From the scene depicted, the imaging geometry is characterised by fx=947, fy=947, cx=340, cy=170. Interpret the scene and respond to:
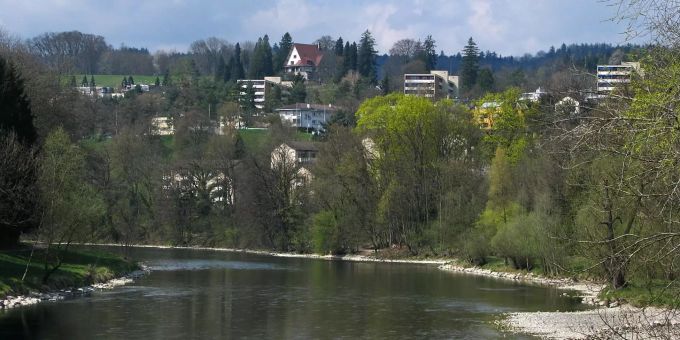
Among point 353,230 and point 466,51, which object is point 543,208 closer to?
point 353,230

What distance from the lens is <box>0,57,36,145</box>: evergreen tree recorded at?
49.2 metres

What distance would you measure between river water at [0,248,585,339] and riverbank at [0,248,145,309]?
1.25 m

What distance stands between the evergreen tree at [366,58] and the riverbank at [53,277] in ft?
438

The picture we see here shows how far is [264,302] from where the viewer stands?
44.8 meters

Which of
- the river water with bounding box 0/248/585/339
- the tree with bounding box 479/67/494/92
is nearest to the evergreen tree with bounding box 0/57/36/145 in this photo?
the river water with bounding box 0/248/585/339

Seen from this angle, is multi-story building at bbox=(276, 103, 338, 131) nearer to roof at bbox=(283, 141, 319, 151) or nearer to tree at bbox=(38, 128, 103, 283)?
roof at bbox=(283, 141, 319, 151)

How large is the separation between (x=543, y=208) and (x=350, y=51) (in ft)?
450

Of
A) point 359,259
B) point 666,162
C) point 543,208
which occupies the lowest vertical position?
point 359,259

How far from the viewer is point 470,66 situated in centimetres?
17512

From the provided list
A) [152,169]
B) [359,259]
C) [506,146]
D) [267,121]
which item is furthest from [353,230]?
[267,121]

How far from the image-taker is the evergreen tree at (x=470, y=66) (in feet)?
568

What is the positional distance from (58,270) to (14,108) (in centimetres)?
890

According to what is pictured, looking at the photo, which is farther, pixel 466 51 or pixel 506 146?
pixel 466 51

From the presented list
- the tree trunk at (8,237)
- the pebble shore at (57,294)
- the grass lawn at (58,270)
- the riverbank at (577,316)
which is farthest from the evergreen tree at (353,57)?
the tree trunk at (8,237)
